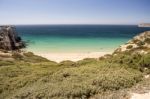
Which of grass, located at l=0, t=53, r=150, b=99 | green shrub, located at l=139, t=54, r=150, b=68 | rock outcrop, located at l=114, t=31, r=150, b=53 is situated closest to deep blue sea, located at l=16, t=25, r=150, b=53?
rock outcrop, located at l=114, t=31, r=150, b=53

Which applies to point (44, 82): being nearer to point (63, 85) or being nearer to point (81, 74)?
point (63, 85)

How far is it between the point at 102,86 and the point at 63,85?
171cm

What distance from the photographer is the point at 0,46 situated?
39375 millimetres

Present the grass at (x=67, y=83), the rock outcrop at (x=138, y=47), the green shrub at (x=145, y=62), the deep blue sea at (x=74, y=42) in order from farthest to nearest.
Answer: the deep blue sea at (x=74, y=42) → the rock outcrop at (x=138, y=47) → the green shrub at (x=145, y=62) → the grass at (x=67, y=83)

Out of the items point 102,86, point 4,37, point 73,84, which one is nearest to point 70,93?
point 73,84

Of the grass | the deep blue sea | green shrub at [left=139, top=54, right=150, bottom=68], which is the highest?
green shrub at [left=139, top=54, right=150, bottom=68]

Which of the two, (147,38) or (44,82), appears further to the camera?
(147,38)

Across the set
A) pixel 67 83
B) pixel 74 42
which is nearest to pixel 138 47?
pixel 67 83

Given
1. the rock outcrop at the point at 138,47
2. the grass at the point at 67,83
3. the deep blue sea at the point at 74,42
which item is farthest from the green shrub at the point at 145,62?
the deep blue sea at the point at 74,42

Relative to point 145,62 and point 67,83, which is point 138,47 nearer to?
point 145,62

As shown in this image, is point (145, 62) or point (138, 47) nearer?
point (145, 62)

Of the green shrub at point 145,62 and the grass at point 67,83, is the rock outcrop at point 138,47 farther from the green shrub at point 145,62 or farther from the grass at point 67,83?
the grass at point 67,83

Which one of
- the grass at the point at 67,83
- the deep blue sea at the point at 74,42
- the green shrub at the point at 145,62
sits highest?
the green shrub at the point at 145,62

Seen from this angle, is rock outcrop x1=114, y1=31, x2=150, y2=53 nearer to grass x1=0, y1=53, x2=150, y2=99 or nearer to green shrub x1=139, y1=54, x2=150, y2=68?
green shrub x1=139, y1=54, x2=150, y2=68
